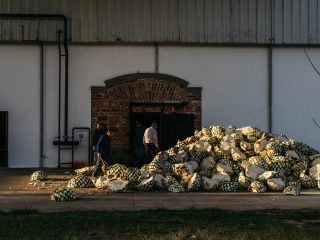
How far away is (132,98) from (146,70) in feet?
3.80

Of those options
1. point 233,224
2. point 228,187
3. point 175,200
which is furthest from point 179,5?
point 233,224

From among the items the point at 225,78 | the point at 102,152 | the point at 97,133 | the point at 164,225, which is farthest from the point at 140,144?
the point at 164,225

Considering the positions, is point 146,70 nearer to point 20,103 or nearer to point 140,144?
point 140,144

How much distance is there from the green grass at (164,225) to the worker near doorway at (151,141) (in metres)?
8.26

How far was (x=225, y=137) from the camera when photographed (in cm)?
1880

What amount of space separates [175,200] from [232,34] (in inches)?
389

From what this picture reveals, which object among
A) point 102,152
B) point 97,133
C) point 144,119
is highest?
point 144,119

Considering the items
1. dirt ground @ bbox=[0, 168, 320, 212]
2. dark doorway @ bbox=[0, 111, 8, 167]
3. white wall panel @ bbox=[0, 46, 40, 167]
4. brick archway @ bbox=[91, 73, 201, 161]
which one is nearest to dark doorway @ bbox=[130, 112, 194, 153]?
brick archway @ bbox=[91, 73, 201, 161]

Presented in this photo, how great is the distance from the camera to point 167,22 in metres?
22.6

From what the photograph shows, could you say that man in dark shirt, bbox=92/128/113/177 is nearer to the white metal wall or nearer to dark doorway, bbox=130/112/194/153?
dark doorway, bbox=130/112/194/153

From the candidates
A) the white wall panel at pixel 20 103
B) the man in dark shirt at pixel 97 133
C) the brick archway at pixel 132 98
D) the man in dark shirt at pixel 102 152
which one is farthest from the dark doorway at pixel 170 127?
the white wall panel at pixel 20 103

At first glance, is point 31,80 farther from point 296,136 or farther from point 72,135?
point 296,136

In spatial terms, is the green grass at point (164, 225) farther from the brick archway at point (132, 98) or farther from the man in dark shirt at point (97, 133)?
the brick archway at point (132, 98)

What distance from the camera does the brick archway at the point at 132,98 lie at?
22281 millimetres
